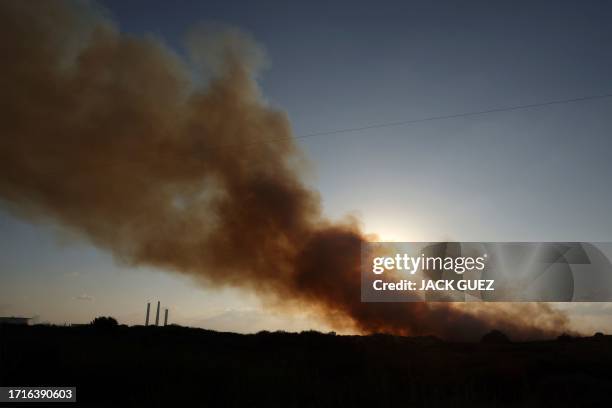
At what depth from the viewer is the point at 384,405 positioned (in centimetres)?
1320

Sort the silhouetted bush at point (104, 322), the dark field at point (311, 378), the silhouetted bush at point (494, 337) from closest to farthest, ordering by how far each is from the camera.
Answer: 1. the dark field at point (311, 378)
2. the silhouetted bush at point (104, 322)
3. the silhouetted bush at point (494, 337)

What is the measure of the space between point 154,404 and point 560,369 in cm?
1872

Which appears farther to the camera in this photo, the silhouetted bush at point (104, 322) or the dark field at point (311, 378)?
the silhouetted bush at point (104, 322)

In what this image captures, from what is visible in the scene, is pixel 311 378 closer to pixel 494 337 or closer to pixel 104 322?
pixel 104 322

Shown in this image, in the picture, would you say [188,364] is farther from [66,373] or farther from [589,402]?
[589,402]

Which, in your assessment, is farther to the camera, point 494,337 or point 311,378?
point 494,337

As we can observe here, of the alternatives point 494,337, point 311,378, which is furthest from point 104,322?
point 494,337

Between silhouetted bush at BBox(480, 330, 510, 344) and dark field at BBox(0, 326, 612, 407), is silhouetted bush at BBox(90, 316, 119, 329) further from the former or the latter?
silhouetted bush at BBox(480, 330, 510, 344)

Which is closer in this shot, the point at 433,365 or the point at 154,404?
the point at 154,404

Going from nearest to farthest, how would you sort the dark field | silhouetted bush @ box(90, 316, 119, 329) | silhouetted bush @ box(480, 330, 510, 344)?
the dark field < silhouetted bush @ box(90, 316, 119, 329) < silhouetted bush @ box(480, 330, 510, 344)

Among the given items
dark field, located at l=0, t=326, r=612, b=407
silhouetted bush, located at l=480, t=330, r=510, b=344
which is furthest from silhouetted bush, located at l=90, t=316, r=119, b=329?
silhouetted bush, located at l=480, t=330, r=510, b=344

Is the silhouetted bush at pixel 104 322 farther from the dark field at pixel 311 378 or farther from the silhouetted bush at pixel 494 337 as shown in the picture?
the silhouetted bush at pixel 494 337

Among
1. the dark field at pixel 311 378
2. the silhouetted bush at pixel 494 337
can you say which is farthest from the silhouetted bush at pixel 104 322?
the silhouetted bush at pixel 494 337

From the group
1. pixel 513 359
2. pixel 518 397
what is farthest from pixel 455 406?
pixel 513 359
